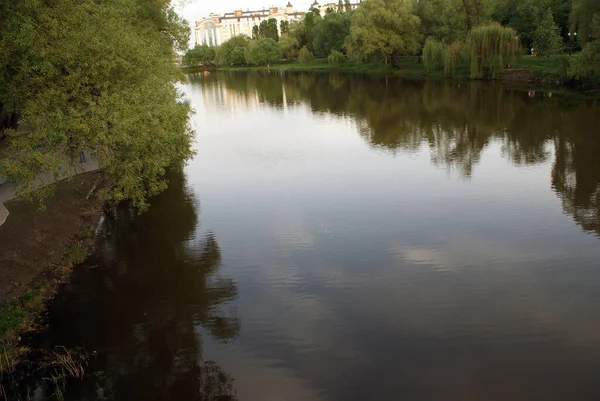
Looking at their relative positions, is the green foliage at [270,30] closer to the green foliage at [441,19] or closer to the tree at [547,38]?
the green foliage at [441,19]

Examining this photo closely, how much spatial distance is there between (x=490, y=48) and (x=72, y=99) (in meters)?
51.6

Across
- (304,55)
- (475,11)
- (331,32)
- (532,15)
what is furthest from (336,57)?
(532,15)

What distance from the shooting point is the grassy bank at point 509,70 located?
53094 millimetres

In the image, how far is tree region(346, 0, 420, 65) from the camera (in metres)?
77.8

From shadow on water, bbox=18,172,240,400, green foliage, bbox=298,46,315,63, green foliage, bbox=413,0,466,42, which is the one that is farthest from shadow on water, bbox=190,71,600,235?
green foliage, bbox=298,46,315,63

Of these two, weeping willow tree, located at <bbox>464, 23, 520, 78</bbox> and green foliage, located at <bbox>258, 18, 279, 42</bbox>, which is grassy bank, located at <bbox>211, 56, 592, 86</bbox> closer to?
weeping willow tree, located at <bbox>464, 23, 520, 78</bbox>

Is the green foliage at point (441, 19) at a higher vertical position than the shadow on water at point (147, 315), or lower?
higher

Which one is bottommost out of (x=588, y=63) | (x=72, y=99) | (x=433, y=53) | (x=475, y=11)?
(x=72, y=99)

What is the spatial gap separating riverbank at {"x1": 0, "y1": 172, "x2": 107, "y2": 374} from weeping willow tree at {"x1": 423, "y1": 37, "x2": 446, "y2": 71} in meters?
56.5

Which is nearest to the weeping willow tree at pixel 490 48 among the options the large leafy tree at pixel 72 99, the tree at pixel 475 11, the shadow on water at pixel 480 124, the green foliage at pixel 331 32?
the shadow on water at pixel 480 124

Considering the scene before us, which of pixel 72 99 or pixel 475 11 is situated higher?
pixel 475 11

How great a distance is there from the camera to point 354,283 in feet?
51.3

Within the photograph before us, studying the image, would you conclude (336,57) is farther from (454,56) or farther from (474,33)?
(474,33)

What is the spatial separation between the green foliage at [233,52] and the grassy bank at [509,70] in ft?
115
